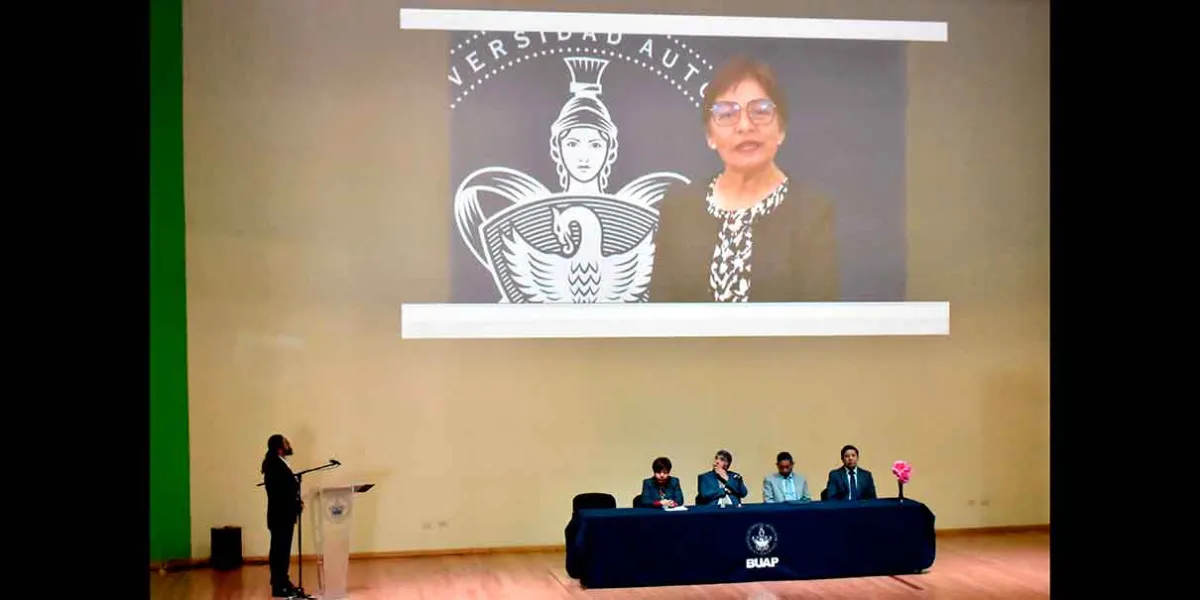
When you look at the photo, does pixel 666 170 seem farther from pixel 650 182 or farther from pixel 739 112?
pixel 739 112

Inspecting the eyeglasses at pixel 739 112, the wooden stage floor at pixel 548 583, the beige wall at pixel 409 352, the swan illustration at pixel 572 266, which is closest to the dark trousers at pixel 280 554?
the wooden stage floor at pixel 548 583

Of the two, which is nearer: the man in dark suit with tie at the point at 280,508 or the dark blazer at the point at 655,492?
the man in dark suit with tie at the point at 280,508

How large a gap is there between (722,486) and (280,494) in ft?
8.71

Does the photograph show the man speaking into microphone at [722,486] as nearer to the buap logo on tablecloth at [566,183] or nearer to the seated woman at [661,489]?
the seated woman at [661,489]

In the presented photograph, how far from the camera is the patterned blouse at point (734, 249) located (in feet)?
27.8

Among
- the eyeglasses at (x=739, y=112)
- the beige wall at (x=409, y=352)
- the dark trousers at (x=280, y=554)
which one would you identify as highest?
the eyeglasses at (x=739, y=112)

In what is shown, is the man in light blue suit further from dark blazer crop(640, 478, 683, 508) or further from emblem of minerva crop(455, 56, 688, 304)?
emblem of minerva crop(455, 56, 688, 304)

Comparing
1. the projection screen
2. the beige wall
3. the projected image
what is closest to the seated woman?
the beige wall

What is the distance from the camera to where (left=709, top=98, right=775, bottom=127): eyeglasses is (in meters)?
8.52

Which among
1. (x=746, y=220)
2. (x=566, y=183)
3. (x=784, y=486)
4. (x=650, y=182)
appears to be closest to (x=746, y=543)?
(x=784, y=486)

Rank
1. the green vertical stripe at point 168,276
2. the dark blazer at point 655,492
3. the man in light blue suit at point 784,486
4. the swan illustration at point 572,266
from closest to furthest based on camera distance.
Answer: the dark blazer at point 655,492, the man in light blue suit at point 784,486, the green vertical stripe at point 168,276, the swan illustration at point 572,266

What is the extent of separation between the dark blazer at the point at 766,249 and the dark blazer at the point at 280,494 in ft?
8.93

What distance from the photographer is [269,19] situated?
26.9 feet

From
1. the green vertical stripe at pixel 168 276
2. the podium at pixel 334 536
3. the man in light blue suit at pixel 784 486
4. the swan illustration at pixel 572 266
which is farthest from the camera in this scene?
the swan illustration at pixel 572 266
